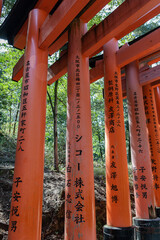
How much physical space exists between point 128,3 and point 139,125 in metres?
2.74

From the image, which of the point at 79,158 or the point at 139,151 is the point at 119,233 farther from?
the point at 139,151

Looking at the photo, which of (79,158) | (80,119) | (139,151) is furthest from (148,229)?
(80,119)

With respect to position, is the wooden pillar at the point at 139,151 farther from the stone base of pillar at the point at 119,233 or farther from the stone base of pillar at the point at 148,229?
the stone base of pillar at the point at 119,233

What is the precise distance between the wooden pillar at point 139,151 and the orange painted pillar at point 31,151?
2568 mm

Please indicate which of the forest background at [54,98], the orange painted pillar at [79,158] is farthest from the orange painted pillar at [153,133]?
the forest background at [54,98]

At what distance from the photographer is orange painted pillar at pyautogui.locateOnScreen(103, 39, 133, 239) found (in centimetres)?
329

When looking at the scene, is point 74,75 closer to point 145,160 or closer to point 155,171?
point 145,160

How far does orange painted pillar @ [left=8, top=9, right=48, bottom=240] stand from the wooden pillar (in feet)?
8.43

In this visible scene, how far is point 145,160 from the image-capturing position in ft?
14.1

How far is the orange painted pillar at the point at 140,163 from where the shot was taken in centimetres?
397

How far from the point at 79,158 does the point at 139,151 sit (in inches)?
82.0

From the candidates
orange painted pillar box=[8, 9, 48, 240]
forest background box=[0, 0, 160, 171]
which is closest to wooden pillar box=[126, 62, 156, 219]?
orange painted pillar box=[8, 9, 48, 240]

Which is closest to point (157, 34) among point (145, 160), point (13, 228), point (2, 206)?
point (145, 160)

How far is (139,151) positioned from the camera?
14.4 ft
